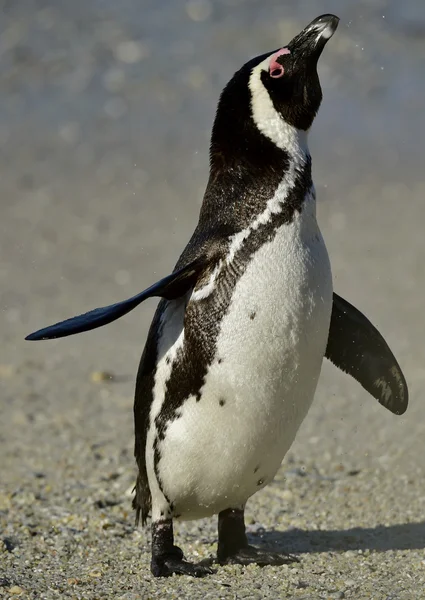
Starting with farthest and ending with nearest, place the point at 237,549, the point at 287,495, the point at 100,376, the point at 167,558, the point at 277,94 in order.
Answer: the point at 100,376 < the point at 287,495 < the point at 237,549 < the point at 167,558 < the point at 277,94

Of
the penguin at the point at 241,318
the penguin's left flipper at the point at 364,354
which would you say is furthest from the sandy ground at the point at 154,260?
the penguin's left flipper at the point at 364,354

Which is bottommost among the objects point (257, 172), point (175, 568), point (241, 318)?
point (175, 568)

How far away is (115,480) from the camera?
4414 mm

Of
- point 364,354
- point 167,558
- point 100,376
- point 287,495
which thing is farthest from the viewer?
point 100,376

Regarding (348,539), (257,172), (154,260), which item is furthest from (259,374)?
(154,260)

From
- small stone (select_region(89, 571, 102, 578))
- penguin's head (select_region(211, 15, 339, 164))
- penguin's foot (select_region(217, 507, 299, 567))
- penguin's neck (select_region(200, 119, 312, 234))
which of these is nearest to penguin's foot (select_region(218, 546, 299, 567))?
penguin's foot (select_region(217, 507, 299, 567))

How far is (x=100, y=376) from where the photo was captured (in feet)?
19.1

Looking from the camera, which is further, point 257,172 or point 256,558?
point 256,558

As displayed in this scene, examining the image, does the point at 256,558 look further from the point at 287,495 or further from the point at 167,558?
the point at 287,495

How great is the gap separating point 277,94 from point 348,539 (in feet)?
4.62

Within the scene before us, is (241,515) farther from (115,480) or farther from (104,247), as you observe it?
(104,247)

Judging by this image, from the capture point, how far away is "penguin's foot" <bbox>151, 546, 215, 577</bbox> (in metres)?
3.24

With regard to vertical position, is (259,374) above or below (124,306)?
below

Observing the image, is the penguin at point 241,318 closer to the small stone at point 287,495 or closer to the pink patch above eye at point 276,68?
the pink patch above eye at point 276,68
